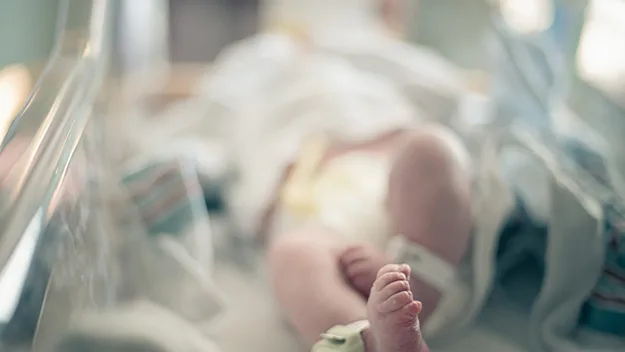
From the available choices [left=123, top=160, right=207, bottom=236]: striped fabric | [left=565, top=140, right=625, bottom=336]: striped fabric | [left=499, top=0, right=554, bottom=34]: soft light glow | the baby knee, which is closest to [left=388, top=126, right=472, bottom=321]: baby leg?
the baby knee

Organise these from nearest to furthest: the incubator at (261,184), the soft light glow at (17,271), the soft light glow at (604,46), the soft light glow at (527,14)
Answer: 1. the soft light glow at (17,271)
2. the incubator at (261,184)
3. the soft light glow at (604,46)
4. the soft light glow at (527,14)

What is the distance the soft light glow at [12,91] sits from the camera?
1.83 feet

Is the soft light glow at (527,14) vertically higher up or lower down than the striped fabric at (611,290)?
higher up

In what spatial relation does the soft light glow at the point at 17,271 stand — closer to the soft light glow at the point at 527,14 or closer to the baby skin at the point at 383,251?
the baby skin at the point at 383,251

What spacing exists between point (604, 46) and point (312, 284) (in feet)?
1.45

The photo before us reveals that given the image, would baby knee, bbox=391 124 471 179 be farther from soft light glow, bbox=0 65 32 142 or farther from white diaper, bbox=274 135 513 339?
soft light glow, bbox=0 65 32 142

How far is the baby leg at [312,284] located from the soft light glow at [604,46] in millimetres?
353

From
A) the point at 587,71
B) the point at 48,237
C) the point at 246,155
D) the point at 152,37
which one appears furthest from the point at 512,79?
the point at 152,37

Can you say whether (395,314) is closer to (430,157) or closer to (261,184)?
(430,157)

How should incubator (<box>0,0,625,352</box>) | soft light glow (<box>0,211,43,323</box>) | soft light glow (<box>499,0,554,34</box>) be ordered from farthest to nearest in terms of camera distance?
soft light glow (<box>499,0,554,34</box>) < incubator (<box>0,0,625,352</box>) < soft light glow (<box>0,211,43,323</box>)

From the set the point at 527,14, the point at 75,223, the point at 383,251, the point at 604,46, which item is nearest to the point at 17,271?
the point at 75,223

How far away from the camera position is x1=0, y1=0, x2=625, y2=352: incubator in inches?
18.2

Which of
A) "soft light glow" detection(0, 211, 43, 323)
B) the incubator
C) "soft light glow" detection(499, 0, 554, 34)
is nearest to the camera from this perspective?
"soft light glow" detection(0, 211, 43, 323)

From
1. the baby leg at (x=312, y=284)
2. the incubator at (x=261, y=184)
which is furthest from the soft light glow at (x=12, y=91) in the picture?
the baby leg at (x=312, y=284)
